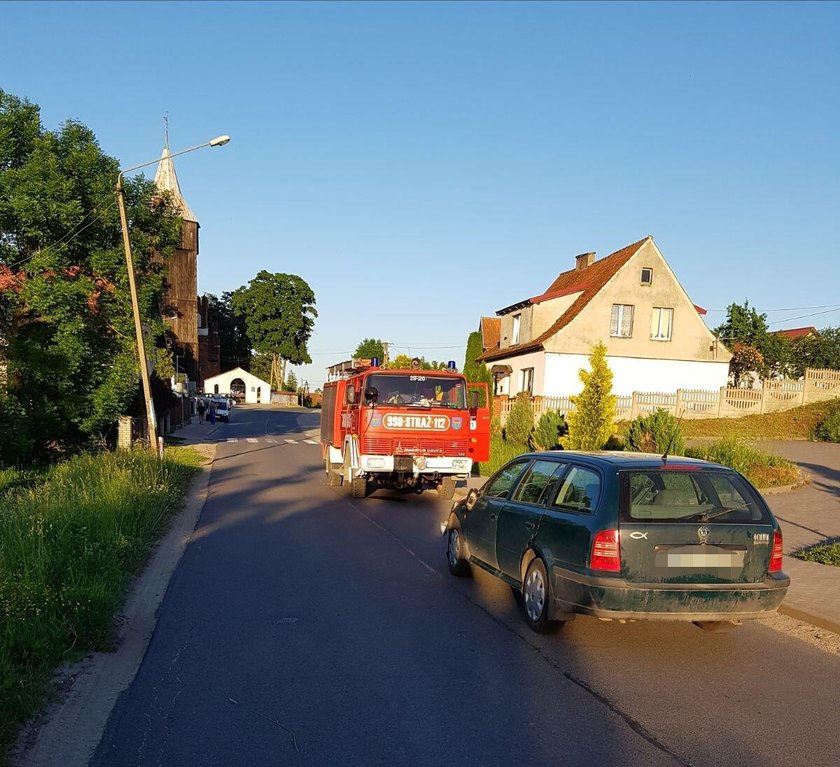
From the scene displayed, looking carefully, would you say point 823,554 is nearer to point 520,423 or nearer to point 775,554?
point 775,554

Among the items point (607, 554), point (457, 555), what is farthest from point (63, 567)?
point (607, 554)

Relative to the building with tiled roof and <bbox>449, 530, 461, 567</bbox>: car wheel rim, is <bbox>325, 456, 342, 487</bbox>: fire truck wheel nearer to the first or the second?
<bbox>449, 530, 461, 567</bbox>: car wheel rim

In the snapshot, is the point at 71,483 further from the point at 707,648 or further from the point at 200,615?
the point at 707,648

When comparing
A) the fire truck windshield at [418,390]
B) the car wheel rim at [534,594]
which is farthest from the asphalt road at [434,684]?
the fire truck windshield at [418,390]

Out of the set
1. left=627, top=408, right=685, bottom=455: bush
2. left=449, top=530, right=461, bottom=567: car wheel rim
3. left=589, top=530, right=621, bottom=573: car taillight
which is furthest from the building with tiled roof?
left=589, top=530, right=621, bottom=573: car taillight

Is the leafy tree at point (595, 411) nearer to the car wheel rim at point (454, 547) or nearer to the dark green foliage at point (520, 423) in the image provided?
the dark green foliage at point (520, 423)

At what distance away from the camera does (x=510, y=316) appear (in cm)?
4000

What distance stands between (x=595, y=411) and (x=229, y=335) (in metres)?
102

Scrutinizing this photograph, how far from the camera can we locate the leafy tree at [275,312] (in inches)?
4203

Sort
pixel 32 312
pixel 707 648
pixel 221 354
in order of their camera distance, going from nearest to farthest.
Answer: pixel 707 648 < pixel 32 312 < pixel 221 354

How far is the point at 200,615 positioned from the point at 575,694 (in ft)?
11.3

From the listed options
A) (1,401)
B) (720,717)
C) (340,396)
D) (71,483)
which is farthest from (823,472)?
(1,401)

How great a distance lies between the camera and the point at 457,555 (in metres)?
8.04

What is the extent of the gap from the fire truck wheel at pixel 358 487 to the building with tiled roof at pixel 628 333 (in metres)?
20.5
